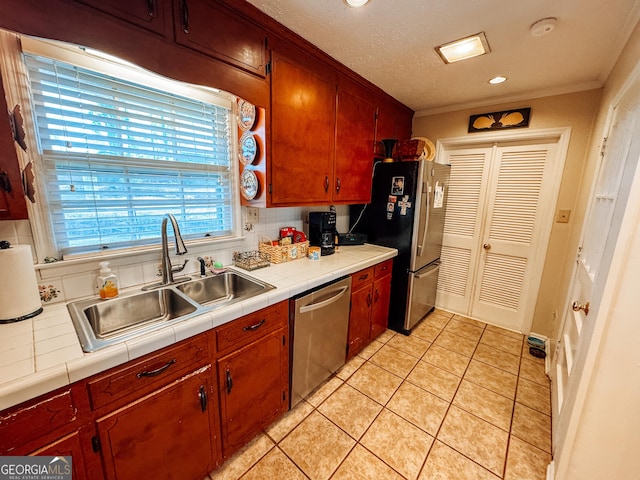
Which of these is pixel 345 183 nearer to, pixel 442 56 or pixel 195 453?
pixel 442 56

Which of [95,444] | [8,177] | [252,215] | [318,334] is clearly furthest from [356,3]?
[95,444]

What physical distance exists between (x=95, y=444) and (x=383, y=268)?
2.05 m

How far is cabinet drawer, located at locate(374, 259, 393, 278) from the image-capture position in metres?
2.27

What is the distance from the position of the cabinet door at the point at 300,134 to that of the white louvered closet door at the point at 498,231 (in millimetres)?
1727

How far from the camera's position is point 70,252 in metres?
1.27

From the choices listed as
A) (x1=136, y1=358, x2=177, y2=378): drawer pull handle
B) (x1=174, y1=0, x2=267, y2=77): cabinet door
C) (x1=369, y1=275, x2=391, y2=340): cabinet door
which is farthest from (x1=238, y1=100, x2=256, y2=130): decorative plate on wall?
(x1=369, y1=275, x2=391, y2=340): cabinet door

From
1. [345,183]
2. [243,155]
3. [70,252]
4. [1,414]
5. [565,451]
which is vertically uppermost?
[243,155]

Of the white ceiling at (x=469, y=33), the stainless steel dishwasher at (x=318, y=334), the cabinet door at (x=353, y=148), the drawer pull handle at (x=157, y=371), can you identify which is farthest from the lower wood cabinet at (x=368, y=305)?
the white ceiling at (x=469, y=33)

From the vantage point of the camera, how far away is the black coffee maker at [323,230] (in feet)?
7.23

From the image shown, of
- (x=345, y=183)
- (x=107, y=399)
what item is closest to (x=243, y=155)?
(x=345, y=183)

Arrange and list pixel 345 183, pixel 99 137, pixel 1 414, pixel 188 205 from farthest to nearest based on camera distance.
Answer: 1. pixel 345 183
2. pixel 188 205
3. pixel 99 137
4. pixel 1 414

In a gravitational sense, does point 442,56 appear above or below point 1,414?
above

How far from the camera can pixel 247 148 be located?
1.69 metres

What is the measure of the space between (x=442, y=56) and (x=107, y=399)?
2.54 m
